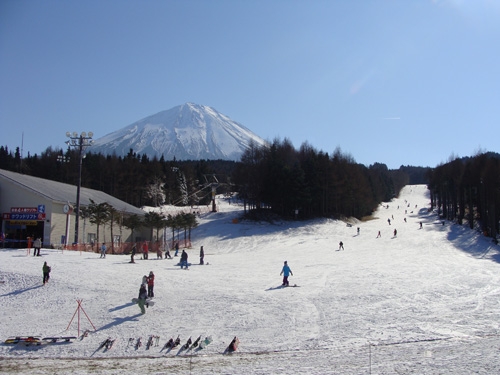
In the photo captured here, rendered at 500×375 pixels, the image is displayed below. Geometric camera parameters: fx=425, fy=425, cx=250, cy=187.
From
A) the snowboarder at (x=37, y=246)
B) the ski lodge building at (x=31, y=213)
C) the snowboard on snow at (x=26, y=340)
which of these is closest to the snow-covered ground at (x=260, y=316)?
the snowboard on snow at (x=26, y=340)

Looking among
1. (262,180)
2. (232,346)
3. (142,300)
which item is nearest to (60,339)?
(142,300)

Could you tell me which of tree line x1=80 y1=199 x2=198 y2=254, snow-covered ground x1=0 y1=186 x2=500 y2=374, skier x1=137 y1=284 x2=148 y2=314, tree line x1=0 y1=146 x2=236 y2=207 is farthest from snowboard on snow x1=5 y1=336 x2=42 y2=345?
tree line x1=0 y1=146 x2=236 y2=207

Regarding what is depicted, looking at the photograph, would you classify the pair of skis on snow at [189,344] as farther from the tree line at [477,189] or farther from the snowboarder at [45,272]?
the tree line at [477,189]

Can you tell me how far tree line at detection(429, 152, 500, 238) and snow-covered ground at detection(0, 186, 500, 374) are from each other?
24145 mm

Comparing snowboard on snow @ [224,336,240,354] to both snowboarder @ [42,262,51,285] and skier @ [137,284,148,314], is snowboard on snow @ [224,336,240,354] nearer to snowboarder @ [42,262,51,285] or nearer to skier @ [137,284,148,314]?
skier @ [137,284,148,314]

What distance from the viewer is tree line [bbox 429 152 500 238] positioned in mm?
51859

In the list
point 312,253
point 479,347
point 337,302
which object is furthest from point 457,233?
point 479,347

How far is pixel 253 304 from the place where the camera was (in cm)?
1797

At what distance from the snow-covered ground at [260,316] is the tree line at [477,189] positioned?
24.1 m

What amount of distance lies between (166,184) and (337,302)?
81.4 metres

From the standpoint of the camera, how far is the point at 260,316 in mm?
16312

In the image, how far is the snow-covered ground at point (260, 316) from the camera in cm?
1178

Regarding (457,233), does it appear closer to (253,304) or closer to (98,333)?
(253,304)

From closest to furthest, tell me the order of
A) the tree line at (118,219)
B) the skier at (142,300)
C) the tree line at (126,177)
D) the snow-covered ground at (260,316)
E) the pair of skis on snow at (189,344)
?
1. the snow-covered ground at (260,316)
2. the pair of skis on snow at (189,344)
3. the skier at (142,300)
4. the tree line at (118,219)
5. the tree line at (126,177)
